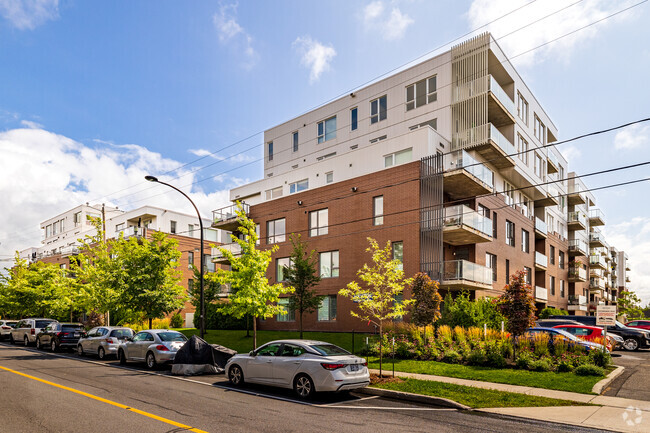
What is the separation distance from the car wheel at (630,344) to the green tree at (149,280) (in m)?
25.6

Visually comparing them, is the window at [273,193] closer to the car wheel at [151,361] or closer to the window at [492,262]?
the window at [492,262]

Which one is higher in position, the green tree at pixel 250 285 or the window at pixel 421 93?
the window at pixel 421 93

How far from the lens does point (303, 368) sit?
12.2m

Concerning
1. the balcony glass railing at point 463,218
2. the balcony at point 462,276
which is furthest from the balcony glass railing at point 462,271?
the balcony glass railing at point 463,218

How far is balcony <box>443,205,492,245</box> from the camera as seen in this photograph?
26438 millimetres

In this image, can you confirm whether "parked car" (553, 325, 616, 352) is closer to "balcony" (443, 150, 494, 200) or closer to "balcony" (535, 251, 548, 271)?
"balcony" (443, 150, 494, 200)

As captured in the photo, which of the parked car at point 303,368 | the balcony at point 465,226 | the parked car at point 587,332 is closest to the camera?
the parked car at point 303,368

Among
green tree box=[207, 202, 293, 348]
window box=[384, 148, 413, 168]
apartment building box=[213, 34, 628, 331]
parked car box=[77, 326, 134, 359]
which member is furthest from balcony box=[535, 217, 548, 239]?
parked car box=[77, 326, 134, 359]

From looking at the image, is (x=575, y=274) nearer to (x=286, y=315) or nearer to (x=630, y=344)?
(x=630, y=344)

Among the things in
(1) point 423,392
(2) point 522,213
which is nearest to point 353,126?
(2) point 522,213

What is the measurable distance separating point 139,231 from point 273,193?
2195cm

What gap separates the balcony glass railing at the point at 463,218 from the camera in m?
→ 26.5

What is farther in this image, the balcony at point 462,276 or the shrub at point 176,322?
the shrub at point 176,322

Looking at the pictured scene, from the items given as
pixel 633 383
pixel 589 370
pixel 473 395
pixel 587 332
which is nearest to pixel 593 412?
pixel 473 395
